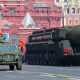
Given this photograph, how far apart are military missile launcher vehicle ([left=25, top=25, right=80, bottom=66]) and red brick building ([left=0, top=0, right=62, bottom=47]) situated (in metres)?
59.8

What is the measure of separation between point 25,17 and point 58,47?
7649cm

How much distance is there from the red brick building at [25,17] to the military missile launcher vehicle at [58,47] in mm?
59757

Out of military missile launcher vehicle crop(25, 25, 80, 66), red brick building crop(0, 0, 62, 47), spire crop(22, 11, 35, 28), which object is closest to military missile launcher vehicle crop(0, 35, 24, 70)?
military missile launcher vehicle crop(25, 25, 80, 66)

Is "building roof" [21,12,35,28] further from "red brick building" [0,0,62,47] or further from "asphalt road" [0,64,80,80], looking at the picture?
"asphalt road" [0,64,80,80]

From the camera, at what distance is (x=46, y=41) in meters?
40.2

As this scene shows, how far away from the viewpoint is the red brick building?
103375 millimetres

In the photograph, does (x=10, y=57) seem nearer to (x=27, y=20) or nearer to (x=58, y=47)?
(x=58, y=47)

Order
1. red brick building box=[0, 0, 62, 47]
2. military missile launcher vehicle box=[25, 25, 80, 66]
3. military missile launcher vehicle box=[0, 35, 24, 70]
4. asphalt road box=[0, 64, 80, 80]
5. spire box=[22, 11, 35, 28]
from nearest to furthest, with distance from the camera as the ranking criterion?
asphalt road box=[0, 64, 80, 80] < military missile launcher vehicle box=[0, 35, 24, 70] < military missile launcher vehicle box=[25, 25, 80, 66] < red brick building box=[0, 0, 62, 47] < spire box=[22, 11, 35, 28]

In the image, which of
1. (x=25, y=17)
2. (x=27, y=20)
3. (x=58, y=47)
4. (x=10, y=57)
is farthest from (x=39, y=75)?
(x=25, y=17)

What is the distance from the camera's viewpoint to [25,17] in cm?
Result: 11169

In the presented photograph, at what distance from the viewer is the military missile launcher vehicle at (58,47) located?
1383 inches

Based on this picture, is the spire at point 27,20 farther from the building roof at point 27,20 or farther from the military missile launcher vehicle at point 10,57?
the military missile launcher vehicle at point 10,57

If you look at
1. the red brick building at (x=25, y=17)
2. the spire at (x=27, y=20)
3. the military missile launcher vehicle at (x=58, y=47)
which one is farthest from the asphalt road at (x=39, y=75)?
the spire at (x=27, y=20)

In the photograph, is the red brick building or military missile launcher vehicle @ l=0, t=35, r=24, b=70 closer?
military missile launcher vehicle @ l=0, t=35, r=24, b=70
